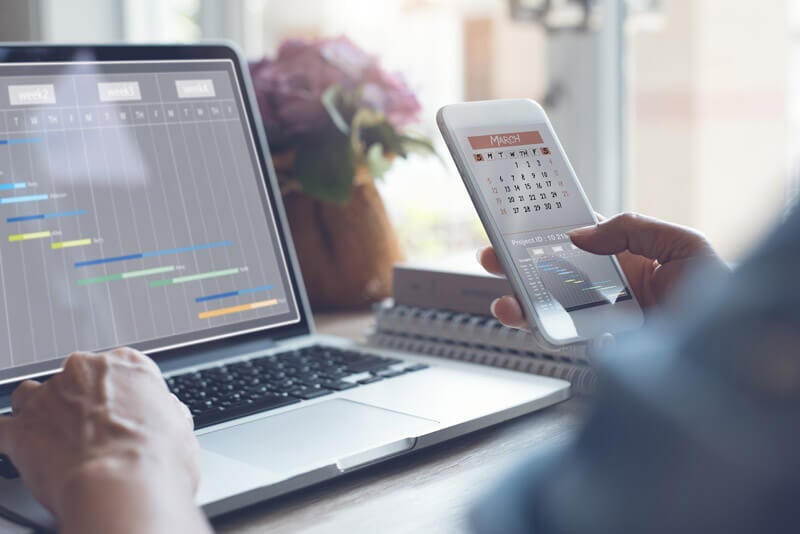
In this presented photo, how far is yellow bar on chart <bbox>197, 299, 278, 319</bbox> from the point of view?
892mm

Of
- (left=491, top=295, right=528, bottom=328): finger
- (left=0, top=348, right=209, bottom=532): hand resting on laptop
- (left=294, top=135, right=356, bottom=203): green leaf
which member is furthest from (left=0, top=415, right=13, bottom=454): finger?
(left=294, top=135, right=356, bottom=203): green leaf

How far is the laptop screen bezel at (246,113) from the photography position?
85 cm

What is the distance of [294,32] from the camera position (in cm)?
224

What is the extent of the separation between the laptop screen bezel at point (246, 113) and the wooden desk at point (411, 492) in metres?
0.29

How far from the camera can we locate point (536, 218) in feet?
2.57

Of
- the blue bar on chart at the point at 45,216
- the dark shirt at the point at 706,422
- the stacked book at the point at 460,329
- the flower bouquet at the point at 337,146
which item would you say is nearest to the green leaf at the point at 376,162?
the flower bouquet at the point at 337,146

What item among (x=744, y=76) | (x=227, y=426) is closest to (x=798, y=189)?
(x=227, y=426)

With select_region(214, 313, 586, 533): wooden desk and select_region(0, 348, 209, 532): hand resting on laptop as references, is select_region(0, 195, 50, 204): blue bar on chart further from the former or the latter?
select_region(214, 313, 586, 533): wooden desk

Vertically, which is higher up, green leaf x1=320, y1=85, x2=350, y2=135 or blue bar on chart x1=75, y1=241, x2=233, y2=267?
green leaf x1=320, y1=85, x2=350, y2=135

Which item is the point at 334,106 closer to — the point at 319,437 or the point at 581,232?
the point at 581,232

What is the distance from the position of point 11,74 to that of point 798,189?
0.74 meters

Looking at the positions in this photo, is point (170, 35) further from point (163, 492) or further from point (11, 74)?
point (163, 492)

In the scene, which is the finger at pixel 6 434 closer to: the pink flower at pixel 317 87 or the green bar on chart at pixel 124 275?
the green bar on chart at pixel 124 275

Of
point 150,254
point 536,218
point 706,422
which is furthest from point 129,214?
point 706,422
